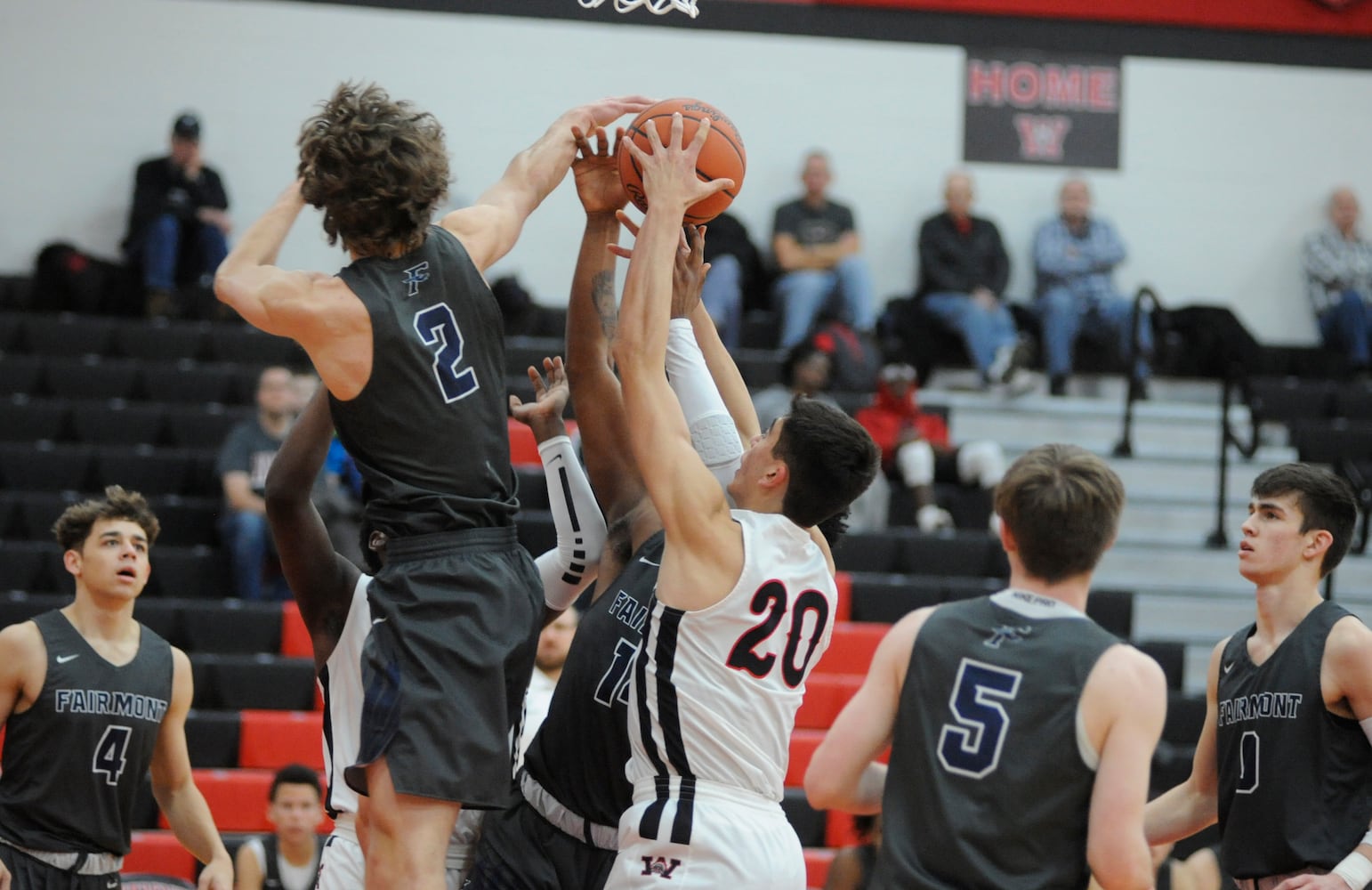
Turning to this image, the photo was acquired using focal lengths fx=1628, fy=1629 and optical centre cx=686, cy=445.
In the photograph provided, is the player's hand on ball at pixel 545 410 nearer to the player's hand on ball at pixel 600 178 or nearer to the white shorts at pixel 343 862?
the player's hand on ball at pixel 600 178

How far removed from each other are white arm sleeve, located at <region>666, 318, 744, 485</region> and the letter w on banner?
891cm

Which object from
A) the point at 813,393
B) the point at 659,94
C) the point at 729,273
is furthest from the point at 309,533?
the point at 659,94

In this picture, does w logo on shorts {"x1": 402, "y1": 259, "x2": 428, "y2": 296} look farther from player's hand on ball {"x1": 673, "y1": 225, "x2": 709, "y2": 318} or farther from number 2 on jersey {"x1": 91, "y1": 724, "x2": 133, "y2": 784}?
number 2 on jersey {"x1": 91, "y1": 724, "x2": 133, "y2": 784}

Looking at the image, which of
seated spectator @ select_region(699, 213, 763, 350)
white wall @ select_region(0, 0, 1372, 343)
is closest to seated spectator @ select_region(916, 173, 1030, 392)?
white wall @ select_region(0, 0, 1372, 343)

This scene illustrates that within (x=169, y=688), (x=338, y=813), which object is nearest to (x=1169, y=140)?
(x=169, y=688)

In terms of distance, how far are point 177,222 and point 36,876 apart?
21.6 feet

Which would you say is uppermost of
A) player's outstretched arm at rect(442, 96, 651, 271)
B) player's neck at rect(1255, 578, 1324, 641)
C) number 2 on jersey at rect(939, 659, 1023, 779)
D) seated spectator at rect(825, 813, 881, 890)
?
player's outstretched arm at rect(442, 96, 651, 271)

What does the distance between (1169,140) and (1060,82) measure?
3.26 feet

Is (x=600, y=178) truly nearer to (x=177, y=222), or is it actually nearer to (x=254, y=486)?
(x=254, y=486)

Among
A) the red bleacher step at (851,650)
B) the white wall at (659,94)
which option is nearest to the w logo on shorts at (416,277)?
the red bleacher step at (851,650)

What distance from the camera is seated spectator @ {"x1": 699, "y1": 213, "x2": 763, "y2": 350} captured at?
425 inches

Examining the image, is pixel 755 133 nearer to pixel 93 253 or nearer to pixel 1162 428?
pixel 1162 428

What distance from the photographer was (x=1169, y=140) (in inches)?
497

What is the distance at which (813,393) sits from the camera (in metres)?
9.41
